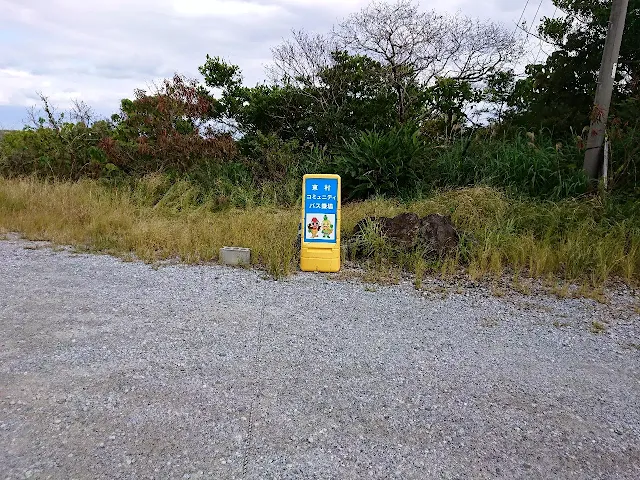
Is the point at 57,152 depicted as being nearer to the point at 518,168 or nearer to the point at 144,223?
the point at 144,223

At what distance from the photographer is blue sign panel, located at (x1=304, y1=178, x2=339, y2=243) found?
5.16 meters

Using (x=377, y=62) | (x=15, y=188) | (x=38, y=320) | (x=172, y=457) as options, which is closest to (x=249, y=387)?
(x=172, y=457)

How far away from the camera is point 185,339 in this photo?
3.33 metres

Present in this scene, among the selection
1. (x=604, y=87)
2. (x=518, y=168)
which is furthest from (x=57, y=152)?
(x=604, y=87)

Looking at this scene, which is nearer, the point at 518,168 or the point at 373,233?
the point at 373,233

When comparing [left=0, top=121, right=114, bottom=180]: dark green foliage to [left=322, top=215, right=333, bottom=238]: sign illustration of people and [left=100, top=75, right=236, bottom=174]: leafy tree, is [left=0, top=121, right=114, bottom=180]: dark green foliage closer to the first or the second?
[left=100, top=75, right=236, bottom=174]: leafy tree

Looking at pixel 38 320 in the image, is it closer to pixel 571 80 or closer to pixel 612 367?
pixel 612 367

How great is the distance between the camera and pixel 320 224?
17.0 ft

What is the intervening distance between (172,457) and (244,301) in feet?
6.91

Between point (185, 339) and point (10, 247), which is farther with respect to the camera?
point (10, 247)

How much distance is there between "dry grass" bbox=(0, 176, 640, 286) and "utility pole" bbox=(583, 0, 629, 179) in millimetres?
1086

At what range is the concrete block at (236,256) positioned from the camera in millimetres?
5305

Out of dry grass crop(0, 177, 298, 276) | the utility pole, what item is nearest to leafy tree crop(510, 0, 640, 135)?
the utility pole

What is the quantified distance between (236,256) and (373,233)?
5.40 ft
